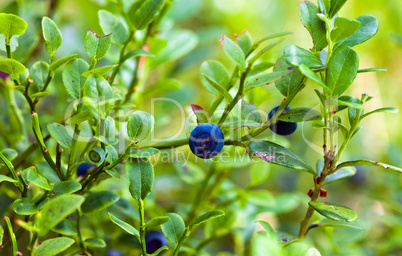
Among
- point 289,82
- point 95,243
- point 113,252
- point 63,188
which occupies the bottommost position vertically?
point 113,252

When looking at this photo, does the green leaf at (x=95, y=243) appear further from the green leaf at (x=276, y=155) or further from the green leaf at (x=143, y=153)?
the green leaf at (x=276, y=155)

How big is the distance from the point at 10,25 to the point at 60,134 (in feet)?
0.56

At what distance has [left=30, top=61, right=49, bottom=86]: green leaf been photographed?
2.28ft

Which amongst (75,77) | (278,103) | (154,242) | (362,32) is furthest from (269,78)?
(278,103)

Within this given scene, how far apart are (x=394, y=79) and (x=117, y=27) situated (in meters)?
1.55

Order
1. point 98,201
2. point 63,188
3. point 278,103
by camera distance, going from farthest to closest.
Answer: point 278,103 → point 98,201 → point 63,188

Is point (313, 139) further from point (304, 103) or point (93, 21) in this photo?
point (93, 21)

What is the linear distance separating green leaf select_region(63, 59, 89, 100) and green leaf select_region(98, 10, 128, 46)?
5.5 inches

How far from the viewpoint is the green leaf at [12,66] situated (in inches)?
23.3

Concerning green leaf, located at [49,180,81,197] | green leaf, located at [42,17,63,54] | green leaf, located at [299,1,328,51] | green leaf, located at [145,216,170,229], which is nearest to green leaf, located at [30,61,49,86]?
green leaf, located at [42,17,63,54]

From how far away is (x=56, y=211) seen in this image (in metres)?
0.48

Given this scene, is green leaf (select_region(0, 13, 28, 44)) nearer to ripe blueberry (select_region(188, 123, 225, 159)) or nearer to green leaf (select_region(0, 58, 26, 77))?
green leaf (select_region(0, 58, 26, 77))

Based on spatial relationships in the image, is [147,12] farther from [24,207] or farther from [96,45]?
[24,207]

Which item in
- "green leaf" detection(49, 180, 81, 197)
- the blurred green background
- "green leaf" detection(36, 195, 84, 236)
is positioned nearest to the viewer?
"green leaf" detection(36, 195, 84, 236)
